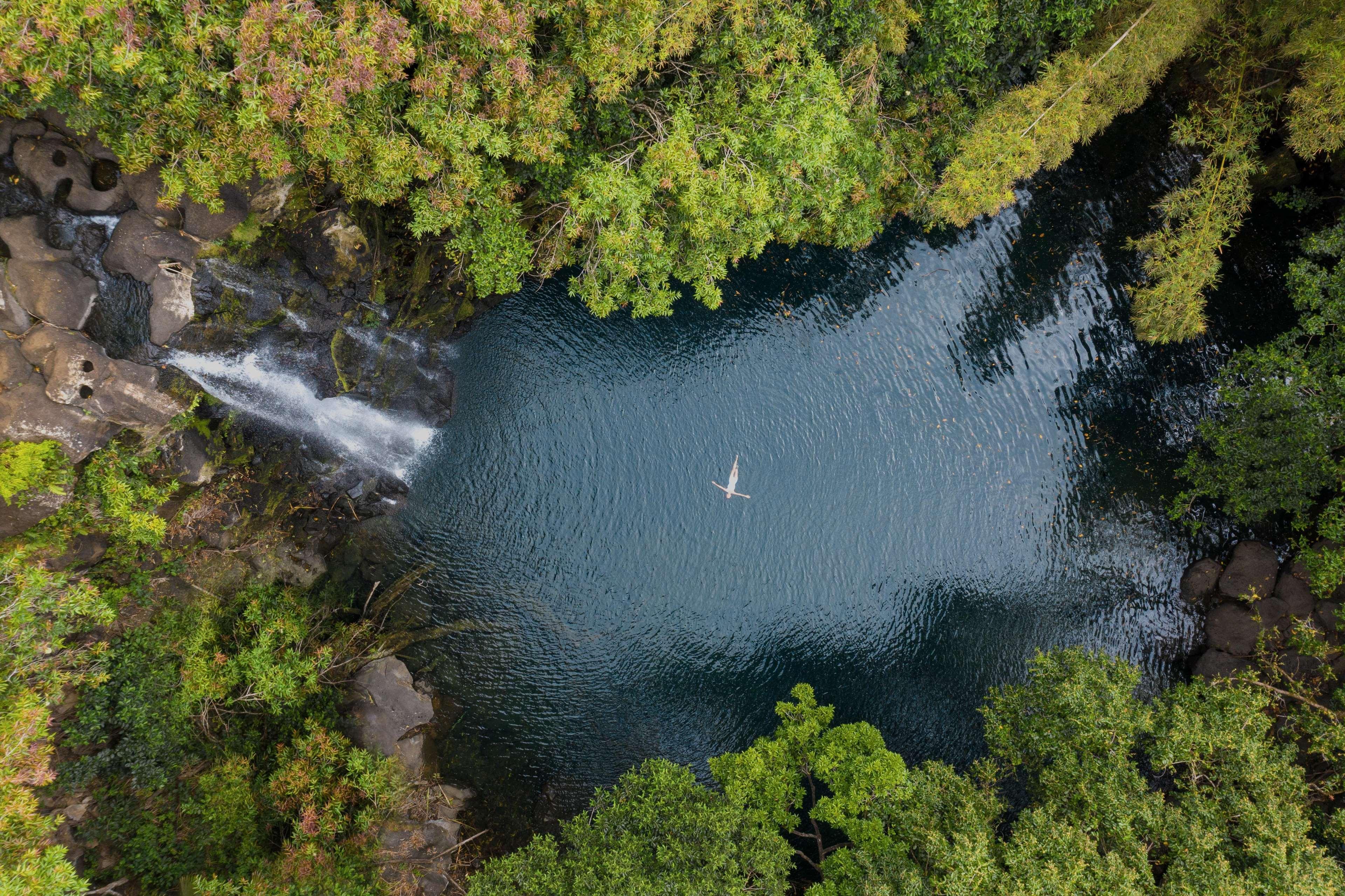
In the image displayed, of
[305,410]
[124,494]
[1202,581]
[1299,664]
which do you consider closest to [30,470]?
[124,494]

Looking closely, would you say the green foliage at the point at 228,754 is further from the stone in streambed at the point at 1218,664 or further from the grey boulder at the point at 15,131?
the stone in streambed at the point at 1218,664

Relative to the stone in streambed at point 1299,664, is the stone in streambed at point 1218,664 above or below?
below

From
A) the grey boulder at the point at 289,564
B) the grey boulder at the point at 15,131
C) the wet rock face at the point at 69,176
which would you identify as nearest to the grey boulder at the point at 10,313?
the wet rock face at the point at 69,176

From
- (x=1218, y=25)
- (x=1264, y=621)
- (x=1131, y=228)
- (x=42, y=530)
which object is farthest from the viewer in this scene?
(x=1131, y=228)

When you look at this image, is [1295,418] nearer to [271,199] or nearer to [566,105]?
[566,105]

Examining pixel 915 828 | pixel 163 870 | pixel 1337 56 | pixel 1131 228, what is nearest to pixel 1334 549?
Answer: pixel 1131 228

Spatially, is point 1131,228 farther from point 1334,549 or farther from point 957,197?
point 1334,549
